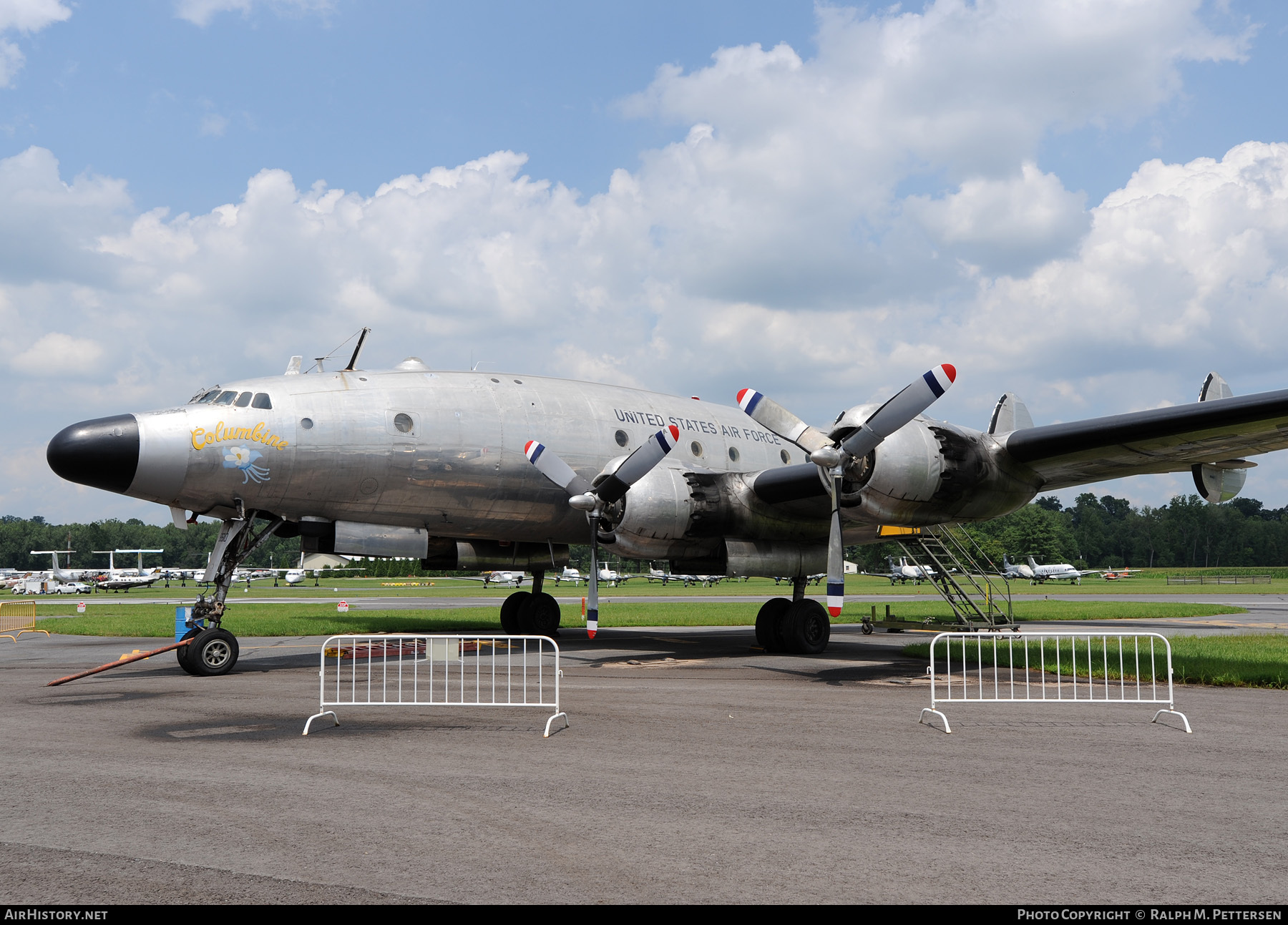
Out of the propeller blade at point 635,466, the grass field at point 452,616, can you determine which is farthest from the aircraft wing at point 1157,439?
the grass field at point 452,616

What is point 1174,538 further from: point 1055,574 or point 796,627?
point 796,627

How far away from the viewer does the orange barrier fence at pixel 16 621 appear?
23.3 meters

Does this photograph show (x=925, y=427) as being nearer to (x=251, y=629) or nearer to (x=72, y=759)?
(x=72, y=759)

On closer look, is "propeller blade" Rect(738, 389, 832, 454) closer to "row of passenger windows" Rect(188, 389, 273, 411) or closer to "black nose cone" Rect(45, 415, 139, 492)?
"row of passenger windows" Rect(188, 389, 273, 411)

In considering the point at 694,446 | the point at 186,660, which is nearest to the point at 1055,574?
the point at 694,446

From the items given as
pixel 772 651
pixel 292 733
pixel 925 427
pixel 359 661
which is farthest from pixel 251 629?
pixel 925 427

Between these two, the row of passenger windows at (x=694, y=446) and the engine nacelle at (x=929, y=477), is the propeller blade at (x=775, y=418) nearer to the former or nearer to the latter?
the engine nacelle at (x=929, y=477)

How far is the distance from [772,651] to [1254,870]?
41.1 ft

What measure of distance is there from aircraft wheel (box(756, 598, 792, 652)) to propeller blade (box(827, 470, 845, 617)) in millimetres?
4438

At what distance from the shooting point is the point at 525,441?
15906 millimetres

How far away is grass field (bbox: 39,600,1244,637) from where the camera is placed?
22969 millimetres

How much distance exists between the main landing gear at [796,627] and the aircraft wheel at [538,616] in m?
5.22

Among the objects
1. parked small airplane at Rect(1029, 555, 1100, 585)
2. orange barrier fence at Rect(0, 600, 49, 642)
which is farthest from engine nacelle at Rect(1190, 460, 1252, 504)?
parked small airplane at Rect(1029, 555, 1100, 585)
